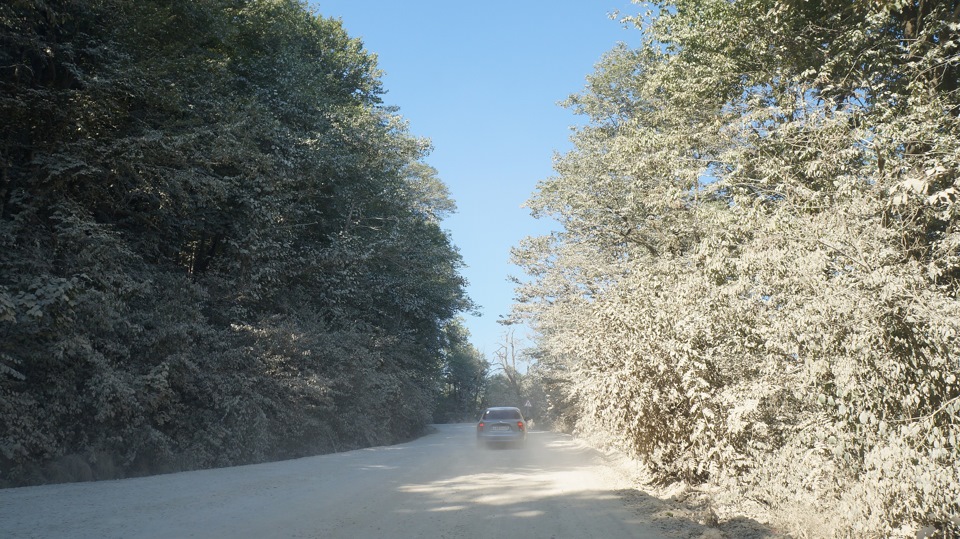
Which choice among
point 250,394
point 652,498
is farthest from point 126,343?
point 652,498

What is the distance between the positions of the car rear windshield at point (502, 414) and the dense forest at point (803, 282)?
366 inches

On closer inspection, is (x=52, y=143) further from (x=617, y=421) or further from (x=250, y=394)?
(x=617, y=421)

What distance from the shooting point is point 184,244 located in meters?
19.5

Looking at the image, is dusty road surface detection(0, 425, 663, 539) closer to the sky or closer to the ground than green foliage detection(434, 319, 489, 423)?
closer to the ground

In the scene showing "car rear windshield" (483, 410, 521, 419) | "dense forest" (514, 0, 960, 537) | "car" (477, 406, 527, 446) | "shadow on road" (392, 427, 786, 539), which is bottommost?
"shadow on road" (392, 427, 786, 539)

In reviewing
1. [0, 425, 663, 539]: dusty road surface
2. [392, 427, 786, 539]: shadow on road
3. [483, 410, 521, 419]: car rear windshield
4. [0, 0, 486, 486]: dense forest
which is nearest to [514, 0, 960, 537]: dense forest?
[392, 427, 786, 539]: shadow on road

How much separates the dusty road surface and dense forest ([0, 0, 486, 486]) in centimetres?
203

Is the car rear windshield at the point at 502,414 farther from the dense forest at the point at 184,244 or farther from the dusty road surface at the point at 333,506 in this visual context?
the dusty road surface at the point at 333,506

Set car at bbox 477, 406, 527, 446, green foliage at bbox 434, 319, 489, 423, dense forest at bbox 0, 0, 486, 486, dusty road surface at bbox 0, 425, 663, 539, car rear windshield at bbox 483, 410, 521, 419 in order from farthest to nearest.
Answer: green foliage at bbox 434, 319, 489, 423
car rear windshield at bbox 483, 410, 521, 419
car at bbox 477, 406, 527, 446
dense forest at bbox 0, 0, 486, 486
dusty road surface at bbox 0, 425, 663, 539

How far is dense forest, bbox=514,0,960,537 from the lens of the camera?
21.2ft

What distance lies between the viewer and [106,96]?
45.0 ft

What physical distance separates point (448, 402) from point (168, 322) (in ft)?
186

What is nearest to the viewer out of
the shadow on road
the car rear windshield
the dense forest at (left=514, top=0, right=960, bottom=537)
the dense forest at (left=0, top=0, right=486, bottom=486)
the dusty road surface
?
the dense forest at (left=514, top=0, right=960, bottom=537)

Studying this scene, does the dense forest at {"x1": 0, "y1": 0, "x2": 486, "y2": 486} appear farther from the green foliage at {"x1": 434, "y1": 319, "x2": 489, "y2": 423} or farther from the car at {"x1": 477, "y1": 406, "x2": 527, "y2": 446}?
the green foliage at {"x1": 434, "y1": 319, "x2": 489, "y2": 423}
